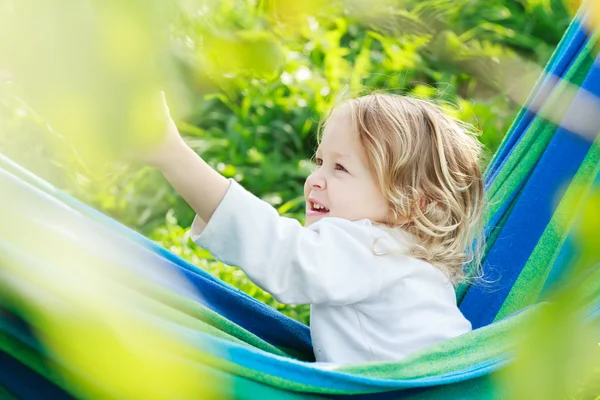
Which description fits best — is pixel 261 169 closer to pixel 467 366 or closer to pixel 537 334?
pixel 467 366

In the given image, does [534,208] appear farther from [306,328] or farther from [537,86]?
[306,328]

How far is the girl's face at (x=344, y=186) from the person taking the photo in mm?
1378

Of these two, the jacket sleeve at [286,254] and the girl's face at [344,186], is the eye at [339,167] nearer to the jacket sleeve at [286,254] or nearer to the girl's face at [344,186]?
the girl's face at [344,186]

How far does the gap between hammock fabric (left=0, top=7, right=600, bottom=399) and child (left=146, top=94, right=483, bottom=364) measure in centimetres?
8

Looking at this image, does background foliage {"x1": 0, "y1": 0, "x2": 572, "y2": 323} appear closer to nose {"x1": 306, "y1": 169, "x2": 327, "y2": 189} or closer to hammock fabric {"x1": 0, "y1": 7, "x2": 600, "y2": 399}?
hammock fabric {"x1": 0, "y1": 7, "x2": 600, "y2": 399}

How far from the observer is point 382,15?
0.37 m

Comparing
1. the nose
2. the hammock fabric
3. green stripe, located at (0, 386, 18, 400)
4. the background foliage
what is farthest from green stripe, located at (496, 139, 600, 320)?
the background foliage

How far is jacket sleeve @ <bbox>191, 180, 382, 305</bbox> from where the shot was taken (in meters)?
1.23

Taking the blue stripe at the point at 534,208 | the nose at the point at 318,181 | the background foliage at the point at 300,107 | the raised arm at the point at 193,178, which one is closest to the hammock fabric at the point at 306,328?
the blue stripe at the point at 534,208

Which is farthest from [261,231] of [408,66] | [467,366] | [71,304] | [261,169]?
[408,66]

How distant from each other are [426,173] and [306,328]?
0.34 meters

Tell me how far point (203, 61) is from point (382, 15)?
0.27 feet

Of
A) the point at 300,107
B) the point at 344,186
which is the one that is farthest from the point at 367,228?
the point at 300,107

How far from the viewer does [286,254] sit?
1239 millimetres
